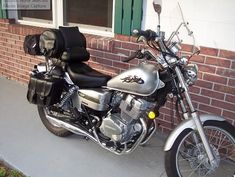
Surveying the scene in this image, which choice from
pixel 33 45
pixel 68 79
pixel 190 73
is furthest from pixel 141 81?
pixel 33 45

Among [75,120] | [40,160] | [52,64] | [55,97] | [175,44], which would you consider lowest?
[40,160]

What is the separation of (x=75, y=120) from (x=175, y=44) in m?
1.08

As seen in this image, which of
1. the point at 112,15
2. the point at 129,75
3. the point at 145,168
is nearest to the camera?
the point at 129,75

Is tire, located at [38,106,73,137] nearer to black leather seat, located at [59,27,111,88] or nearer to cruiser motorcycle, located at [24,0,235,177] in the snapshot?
cruiser motorcycle, located at [24,0,235,177]

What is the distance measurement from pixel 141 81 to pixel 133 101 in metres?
0.18

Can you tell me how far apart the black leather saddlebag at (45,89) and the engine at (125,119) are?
48 cm

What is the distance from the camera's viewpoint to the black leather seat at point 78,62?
8.37 ft

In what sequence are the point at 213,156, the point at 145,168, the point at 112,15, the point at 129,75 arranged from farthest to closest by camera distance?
the point at 112,15
the point at 145,168
the point at 129,75
the point at 213,156

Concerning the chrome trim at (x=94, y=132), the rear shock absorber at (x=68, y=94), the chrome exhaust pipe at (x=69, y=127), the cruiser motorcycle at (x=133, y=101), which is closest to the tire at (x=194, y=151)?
the cruiser motorcycle at (x=133, y=101)

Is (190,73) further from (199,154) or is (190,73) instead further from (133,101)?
(199,154)

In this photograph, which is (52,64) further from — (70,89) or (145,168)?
(145,168)

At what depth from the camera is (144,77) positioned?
2184 millimetres

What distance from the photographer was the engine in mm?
2281

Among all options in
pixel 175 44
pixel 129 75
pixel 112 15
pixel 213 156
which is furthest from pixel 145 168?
pixel 112 15
